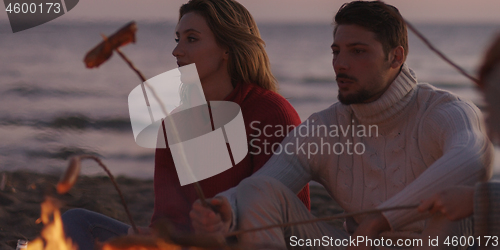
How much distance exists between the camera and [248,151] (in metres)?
2.62

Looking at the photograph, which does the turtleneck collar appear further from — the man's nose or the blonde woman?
the blonde woman

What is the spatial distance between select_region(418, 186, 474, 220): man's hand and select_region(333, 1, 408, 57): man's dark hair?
72 cm

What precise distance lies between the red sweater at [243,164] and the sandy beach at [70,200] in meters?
1.07

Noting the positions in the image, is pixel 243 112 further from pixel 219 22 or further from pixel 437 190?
pixel 437 190

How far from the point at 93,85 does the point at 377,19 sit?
299 inches

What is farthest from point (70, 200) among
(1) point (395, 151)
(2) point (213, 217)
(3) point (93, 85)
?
(3) point (93, 85)

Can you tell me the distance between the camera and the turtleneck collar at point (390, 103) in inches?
82.9

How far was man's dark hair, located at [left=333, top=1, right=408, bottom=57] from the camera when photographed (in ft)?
7.07

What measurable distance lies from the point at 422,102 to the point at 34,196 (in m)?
3.17

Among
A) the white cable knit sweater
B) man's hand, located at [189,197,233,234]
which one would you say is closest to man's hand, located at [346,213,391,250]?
the white cable knit sweater

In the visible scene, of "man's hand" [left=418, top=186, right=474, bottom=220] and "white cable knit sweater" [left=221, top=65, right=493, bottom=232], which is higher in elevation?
"white cable knit sweater" [left=221, top=65, right=493, bottom=232]

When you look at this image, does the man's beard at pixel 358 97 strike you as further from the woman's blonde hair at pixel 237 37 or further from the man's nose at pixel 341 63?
the woman's blonde hair at pixel 237 37

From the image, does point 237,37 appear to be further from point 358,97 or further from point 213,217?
point 213,217

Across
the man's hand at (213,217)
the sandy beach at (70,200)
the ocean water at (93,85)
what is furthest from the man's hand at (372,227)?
the sandy beach at (70,200)
